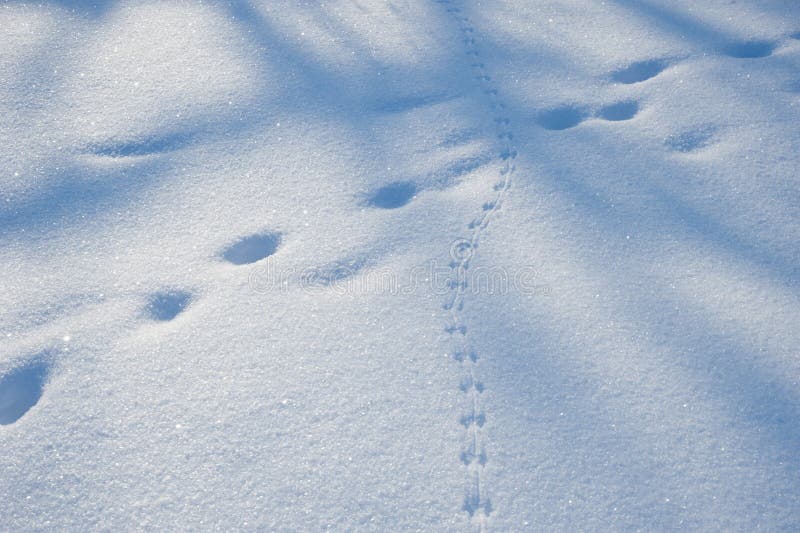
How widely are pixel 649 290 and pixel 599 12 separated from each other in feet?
4.52

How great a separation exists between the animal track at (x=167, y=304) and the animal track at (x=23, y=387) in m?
0.28

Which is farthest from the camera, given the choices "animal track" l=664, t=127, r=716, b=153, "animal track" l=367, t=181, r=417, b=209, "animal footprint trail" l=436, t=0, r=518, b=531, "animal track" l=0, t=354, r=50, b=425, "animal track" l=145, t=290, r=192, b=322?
"animal track" l=664, t=127, r=716, b=153

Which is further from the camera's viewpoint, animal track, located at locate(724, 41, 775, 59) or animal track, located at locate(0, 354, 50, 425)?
animal track, located at locate(724, 41, 775, 59)

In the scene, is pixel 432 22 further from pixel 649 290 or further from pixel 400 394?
pixel 400 394

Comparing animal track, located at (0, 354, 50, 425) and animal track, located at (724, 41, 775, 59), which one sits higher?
animal track, located at (724, 41, 775, 59)

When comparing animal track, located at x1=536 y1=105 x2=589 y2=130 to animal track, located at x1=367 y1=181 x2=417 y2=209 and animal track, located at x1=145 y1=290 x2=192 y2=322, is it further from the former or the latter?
animal track, located at x1=145 y1=290 x2=192 y2=322

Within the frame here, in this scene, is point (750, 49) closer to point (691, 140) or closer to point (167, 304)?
point (691, 140)

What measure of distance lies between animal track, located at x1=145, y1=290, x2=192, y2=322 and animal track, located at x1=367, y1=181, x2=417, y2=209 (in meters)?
0.61

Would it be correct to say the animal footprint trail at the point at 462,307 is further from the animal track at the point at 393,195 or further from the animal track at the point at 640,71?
the animal track at the point at 640,71

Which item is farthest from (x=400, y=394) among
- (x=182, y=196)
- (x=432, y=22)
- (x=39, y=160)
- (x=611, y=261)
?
(x=432, y=22)

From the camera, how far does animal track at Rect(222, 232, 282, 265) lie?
183 cm

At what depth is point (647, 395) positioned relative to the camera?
1532 millimetres

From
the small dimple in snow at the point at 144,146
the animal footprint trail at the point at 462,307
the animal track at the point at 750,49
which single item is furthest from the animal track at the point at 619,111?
the small dimple in snow at the point at 144,146

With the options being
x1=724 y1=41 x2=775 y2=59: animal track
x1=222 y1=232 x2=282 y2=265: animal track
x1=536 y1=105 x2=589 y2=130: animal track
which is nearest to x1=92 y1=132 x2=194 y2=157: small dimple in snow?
x1=222 y1=232 x2=282 y2=265: animal track
